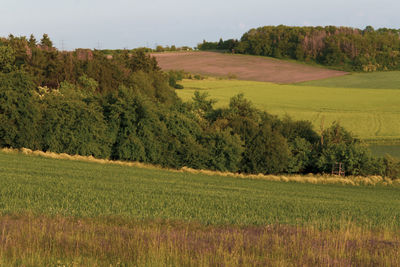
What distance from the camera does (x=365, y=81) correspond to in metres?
119

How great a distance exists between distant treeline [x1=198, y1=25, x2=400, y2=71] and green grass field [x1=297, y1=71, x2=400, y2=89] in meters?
9.64

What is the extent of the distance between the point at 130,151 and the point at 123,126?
3.84m

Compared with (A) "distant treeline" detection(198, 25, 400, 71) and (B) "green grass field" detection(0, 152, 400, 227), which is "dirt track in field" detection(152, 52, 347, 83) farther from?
(B) "green grass field" detection(0, 152, 400, 227)

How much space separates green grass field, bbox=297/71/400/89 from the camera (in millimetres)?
114125

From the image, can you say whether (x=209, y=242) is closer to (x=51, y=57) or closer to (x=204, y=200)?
(x=204, y=200)

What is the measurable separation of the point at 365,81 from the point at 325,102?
2913cm

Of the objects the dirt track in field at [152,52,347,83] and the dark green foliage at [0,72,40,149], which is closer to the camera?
the dark green foliage at [0,72,40,149]

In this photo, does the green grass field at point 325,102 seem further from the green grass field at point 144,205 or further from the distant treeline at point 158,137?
the green grass field at point 144,205

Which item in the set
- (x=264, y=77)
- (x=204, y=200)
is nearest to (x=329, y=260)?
(x=204, y=200)

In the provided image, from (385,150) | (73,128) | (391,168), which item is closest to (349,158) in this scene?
(391,168)

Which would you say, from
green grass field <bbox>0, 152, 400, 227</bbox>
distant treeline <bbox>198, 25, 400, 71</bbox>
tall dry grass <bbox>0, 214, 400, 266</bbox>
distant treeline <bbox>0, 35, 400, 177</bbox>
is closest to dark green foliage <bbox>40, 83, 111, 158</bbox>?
distant treeline <bbox>0, 35, 400, 177</bbox>

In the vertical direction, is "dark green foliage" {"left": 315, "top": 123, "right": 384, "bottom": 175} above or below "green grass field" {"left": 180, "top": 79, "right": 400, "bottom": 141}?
below

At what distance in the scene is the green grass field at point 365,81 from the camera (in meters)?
114

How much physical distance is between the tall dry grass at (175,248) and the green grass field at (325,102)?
202ft
